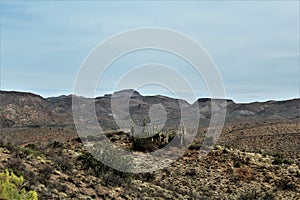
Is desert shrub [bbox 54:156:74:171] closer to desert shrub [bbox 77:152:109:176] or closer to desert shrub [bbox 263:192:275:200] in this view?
desert shrub [bbox 77:152:109:176]

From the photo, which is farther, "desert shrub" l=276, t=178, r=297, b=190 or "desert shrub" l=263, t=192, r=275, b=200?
"desert shrub" l=276, t=178, r=297, b=190

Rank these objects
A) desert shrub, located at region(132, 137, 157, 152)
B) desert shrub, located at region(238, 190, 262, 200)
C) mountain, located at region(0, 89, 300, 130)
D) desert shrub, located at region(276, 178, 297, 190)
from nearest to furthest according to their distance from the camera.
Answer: desert shrub, located at region(238, 190, 262, 200), desert shrub, located at region(276, 178, 297, 190), desert shrub, located at region(132, 137, 157, 152), mountain, located at region(0, 89, 300, 130)

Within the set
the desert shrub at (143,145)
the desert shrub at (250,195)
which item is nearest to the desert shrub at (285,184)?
the desert shrub at (250,195)

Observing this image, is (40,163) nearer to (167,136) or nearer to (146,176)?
(146,176)

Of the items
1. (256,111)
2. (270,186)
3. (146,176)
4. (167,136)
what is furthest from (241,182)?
(256,111)

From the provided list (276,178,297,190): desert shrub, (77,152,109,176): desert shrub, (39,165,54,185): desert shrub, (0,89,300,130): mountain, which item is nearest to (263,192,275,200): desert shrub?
(276,178,297,190): desert shrub

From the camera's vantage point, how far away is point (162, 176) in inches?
1281

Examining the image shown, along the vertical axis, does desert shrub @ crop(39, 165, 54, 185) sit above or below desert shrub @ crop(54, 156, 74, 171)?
below

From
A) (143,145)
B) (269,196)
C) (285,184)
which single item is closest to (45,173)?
(269,196)

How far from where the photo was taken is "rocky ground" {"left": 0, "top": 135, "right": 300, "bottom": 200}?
904 inches

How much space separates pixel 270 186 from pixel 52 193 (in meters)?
16.7

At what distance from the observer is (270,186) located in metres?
32.5

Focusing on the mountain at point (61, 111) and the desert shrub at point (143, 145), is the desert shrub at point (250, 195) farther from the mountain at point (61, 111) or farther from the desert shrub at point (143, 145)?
the mountain at point (61, 111)

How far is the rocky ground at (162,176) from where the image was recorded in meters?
23.0
